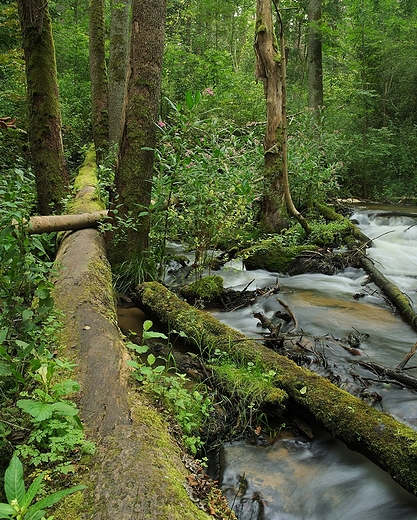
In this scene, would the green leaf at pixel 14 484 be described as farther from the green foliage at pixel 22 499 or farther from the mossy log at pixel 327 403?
the mossy log at pixel 327 403

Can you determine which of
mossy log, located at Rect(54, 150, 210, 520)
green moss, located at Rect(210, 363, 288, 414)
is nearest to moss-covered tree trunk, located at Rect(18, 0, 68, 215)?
mossy log, located at Rect(54, 150, 210, 520)

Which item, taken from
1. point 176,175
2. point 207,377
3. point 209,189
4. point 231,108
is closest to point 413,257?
point 209,189

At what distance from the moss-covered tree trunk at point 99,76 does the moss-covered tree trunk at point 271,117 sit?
5362 mm

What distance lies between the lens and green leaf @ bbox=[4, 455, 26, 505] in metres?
1.20

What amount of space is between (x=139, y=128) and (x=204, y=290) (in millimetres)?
2164

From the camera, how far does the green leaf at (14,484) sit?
1.20m

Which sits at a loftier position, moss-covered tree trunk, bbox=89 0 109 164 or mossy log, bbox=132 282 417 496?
moss-covered tree trunk, bbox=89 0 109 164

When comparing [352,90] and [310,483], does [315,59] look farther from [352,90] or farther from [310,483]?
[310,483]

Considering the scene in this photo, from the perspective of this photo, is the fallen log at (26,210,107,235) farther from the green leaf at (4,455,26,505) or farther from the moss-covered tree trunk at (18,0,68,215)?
the green leaf at (4,455,26,505)

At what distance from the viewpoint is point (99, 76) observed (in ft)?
38.7

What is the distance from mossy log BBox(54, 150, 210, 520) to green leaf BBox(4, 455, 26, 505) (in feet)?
1.00

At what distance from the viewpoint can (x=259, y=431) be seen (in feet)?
9.77

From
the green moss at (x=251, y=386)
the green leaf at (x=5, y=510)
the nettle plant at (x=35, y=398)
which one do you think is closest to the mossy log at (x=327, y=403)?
the green moss at (x=251, y=386)

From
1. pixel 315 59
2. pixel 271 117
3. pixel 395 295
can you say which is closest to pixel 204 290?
pixel 395 295
